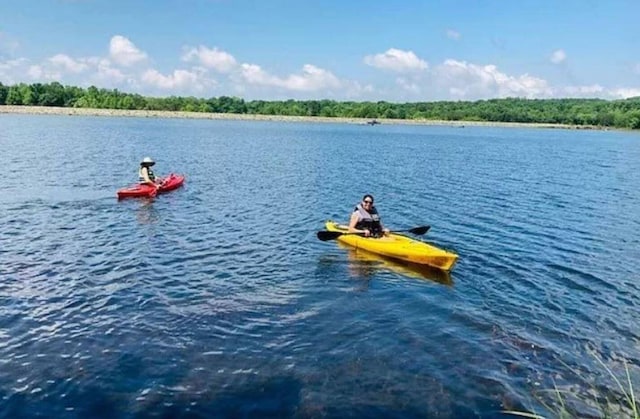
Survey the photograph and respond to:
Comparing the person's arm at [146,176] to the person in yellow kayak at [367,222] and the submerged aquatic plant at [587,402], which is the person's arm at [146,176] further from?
the submerged aquatic plant at [587,402]

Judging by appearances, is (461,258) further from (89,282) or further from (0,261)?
(0,261)

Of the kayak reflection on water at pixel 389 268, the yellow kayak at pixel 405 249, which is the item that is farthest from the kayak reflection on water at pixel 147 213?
the kayak reflection on water at pixel 389 268

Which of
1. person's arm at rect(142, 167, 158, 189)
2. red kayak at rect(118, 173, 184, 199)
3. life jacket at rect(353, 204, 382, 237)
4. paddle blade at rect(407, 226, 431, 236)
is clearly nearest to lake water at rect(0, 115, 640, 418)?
red kayak at rect(118, 173, 184, 199)

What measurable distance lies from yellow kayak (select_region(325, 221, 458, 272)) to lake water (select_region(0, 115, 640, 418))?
0.40m

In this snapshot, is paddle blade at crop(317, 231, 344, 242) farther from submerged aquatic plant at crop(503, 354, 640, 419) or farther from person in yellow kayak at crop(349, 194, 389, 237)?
submerged aquatic plant at crop(503, 354, 640, 419)

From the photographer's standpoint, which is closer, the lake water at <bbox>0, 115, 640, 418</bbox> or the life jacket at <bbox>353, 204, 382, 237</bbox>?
the lake water at <bbox>0, 115, 640, 418</bbox>

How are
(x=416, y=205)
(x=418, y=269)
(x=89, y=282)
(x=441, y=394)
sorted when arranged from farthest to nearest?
(x=416, y=205) → (x=418, y=269) → (x=89, y=282) → (x=441, y=394)

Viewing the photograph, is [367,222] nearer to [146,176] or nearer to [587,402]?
[587,402]

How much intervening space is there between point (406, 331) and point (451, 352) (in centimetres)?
133

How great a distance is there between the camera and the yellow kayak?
16.9 metres

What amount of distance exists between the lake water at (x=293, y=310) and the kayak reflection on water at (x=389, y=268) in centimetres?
9

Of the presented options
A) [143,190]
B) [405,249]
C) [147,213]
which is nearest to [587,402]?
[405,249]

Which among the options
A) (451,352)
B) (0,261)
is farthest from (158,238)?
(451,352)

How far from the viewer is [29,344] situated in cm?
1111
